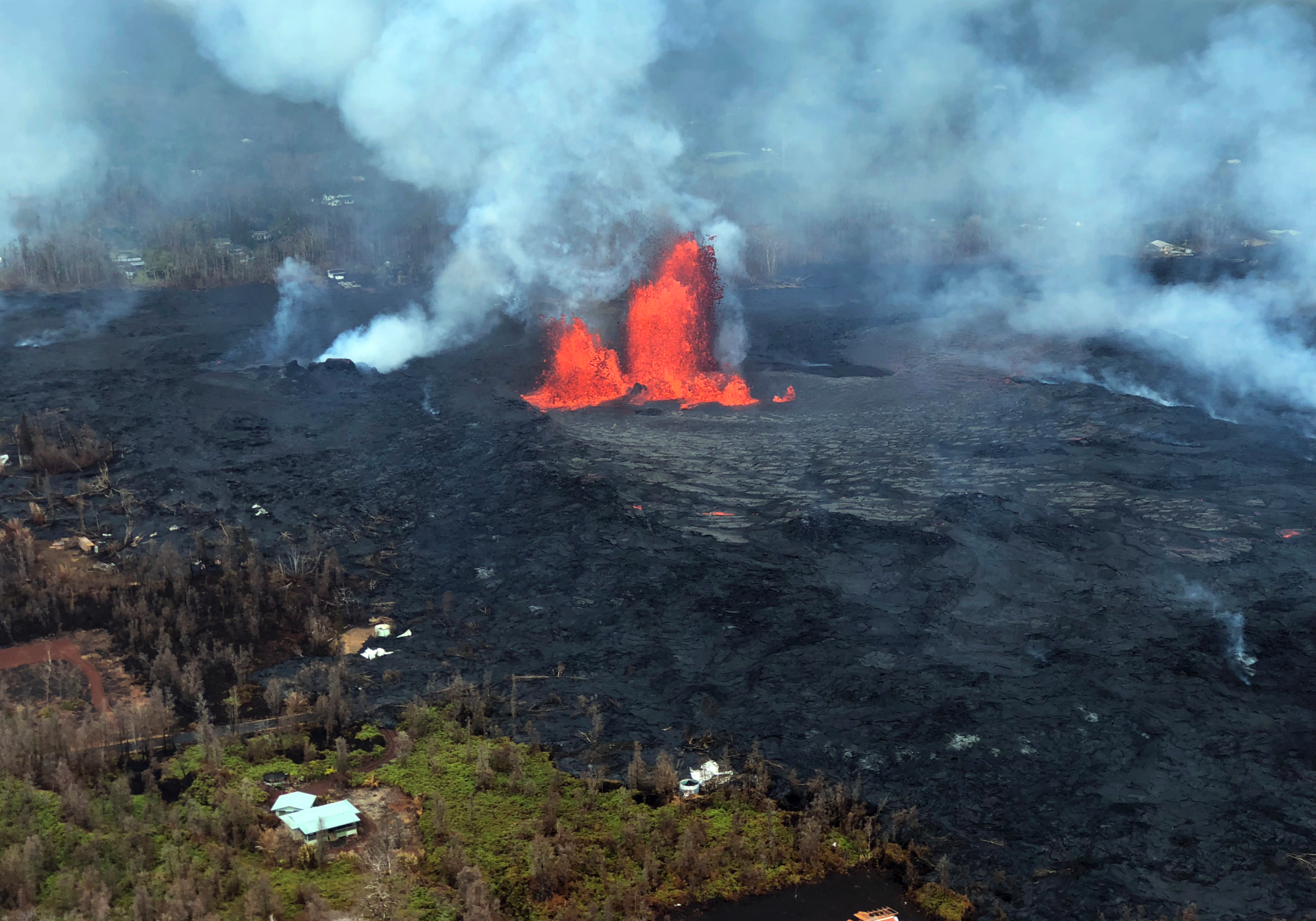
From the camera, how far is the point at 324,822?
21.5 meters

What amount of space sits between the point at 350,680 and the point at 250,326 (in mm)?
47823

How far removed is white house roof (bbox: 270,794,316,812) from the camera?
22156 mm

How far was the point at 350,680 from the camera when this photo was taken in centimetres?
2808

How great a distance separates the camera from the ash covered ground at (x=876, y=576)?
2308cm

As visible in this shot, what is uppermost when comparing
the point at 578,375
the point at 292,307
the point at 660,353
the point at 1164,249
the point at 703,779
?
the point at 1164,249

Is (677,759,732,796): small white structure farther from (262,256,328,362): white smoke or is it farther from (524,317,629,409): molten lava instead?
(262,256,328,362): white smoke

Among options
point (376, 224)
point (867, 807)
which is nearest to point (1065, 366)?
point (867, 807)

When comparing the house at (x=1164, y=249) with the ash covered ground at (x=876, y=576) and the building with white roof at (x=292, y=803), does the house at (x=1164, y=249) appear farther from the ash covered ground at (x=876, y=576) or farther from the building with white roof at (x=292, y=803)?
the building with white roof at (x=292, y=803)

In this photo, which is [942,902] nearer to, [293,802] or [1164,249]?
[293,802]

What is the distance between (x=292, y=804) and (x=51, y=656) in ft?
37.1

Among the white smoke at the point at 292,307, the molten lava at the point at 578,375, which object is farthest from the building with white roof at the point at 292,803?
the white smoke at the point at 292,307

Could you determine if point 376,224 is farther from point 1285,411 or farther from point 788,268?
point 1285,411

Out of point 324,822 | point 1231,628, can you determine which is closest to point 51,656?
point 324,822

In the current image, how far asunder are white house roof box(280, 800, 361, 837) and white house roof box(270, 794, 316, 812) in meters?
0.19
